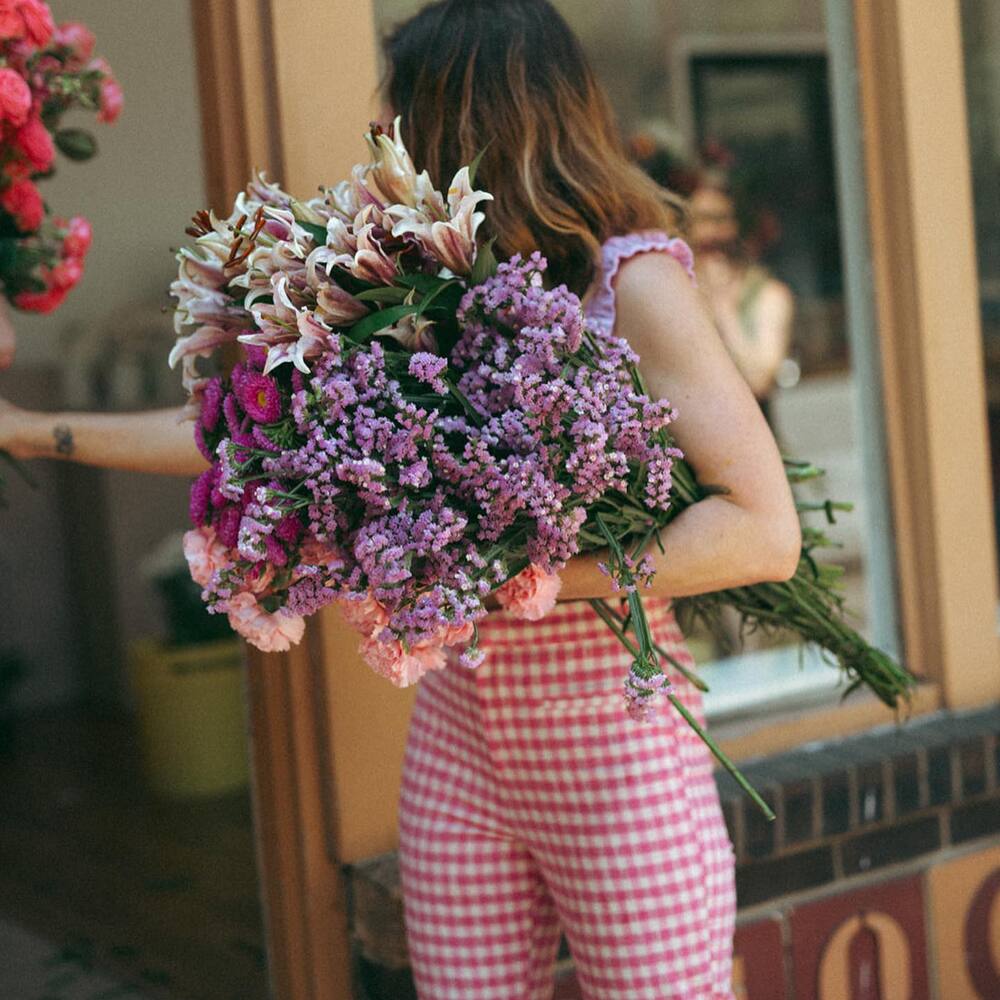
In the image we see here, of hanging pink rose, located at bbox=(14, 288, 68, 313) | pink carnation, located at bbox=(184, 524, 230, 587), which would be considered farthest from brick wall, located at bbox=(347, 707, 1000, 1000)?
A: hanging pink rose, located at bbox=(14, 288, 68, 313)

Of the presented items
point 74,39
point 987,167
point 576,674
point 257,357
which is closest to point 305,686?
point 576,674

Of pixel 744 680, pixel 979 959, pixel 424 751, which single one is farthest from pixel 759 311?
pixel 424 751

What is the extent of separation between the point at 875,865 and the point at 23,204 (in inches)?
73.9

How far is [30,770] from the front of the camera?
474cm

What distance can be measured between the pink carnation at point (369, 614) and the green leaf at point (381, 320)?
268 mm

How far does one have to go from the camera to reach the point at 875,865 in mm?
2584

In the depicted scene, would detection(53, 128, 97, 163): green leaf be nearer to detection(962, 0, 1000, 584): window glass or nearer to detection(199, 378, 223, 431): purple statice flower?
detection(199, 378, 223, 431): purple statice flower

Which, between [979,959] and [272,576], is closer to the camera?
[272,576]

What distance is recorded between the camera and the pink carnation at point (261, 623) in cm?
144

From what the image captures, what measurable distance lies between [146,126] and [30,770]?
2.30m

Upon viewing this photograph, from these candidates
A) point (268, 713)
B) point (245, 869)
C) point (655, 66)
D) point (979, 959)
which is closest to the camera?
point (268, 713)

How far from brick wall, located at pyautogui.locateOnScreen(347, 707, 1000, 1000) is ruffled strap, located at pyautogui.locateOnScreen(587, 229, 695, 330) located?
1125 mm

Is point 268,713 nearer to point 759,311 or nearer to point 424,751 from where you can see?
point 424,751

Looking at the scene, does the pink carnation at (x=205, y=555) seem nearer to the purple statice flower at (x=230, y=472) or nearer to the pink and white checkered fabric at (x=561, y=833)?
the purple statice flower at (x=230, y=472)
